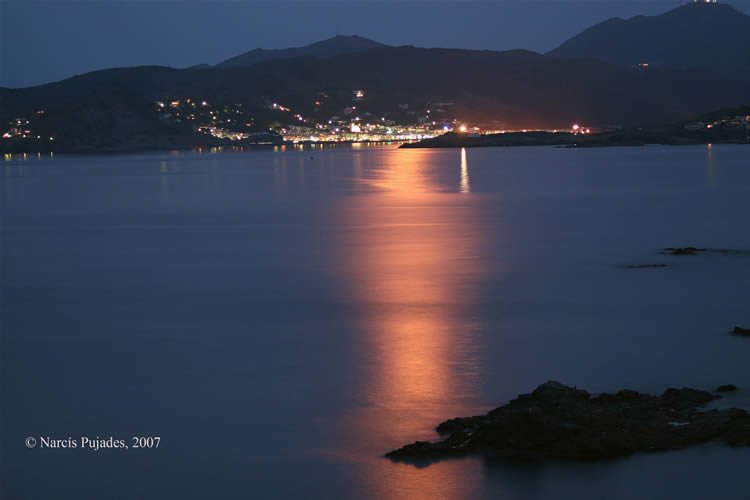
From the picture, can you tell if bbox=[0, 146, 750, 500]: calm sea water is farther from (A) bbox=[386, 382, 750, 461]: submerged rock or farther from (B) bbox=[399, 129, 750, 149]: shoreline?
(B) bbox=[399, 129, 750, 149]: shoreline

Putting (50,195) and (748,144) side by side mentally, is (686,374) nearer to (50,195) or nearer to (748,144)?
(50,195)

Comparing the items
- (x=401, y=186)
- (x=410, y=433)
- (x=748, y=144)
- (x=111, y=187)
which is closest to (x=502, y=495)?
(x=410, y=433)

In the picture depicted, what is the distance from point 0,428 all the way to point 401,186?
19319mm

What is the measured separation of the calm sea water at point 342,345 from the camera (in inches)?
154

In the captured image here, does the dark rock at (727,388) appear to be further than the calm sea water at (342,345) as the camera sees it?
Yes

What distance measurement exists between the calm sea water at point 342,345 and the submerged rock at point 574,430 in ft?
0.30

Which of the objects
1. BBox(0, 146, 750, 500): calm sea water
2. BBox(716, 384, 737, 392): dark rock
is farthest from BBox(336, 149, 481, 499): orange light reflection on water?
BBox(716, 384, 737, 392): dark rock

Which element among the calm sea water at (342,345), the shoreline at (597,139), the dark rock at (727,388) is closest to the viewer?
the calm sea water at (342,345)

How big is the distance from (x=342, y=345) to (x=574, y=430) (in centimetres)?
231

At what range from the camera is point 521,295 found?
7.78 meters

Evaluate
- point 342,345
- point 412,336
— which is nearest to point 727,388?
point 412,336

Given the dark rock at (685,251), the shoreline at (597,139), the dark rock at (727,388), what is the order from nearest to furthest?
the dark rock at (727,388), the dark rock at (685,251), the shoreline at (597,139)

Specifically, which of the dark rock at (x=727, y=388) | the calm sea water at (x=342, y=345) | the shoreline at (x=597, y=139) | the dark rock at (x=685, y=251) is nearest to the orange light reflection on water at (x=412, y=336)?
the calm sea water at (x=342, y=345)

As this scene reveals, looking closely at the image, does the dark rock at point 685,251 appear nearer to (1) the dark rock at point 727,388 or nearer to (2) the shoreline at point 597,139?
(1) the dark rock at point 727,388
